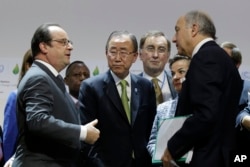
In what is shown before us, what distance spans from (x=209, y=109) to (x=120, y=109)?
88cm

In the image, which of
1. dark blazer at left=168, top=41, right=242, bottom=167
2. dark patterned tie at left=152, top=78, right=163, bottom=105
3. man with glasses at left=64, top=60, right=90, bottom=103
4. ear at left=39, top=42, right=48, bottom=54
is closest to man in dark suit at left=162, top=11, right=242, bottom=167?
dark blazer at left=168, top=41, right=242, bottom=167

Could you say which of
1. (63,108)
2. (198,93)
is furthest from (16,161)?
(198,93)

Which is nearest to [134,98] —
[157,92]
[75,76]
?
[157,92]

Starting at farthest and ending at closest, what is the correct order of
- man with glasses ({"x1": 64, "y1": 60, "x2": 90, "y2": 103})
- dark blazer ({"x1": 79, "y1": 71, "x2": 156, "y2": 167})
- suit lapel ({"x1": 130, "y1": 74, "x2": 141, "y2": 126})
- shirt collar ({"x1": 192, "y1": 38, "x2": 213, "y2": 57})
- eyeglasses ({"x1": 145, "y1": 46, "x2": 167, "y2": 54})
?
man with glasses ({"x1": 64, "y1": 60, "x2": 90, "y2": 103}) → eyeglasses ({"x1": 145, "y1": 46, "x2": 167, "y2": 54}) → suit lapel ({"x1": 130, "y1": 74, "x2": 141, "y2": 126}) → dark blazer ({"x1": 79, "y1": 71, "x2": 156, "y2": 167}) → shirt collar ({"x1": 192, "y1": 38, "x2": 213, "y2": 57})

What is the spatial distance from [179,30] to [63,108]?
2.42 feet

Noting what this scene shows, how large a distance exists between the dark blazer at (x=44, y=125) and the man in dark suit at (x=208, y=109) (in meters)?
0.51

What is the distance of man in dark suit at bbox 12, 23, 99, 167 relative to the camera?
2.53 metres

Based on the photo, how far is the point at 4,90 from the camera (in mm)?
4832

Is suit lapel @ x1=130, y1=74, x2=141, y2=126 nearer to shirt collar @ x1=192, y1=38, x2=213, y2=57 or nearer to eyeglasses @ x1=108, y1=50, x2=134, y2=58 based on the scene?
eyeglasses @ x1=108, y1=50, x2=134, y2=58

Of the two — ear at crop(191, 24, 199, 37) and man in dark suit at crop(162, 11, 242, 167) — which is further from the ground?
ear at crop(191, 24, 199, 37)

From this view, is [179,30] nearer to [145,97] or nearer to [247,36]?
[145,97]

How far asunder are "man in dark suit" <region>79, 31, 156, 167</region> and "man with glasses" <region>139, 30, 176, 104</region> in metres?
0.32

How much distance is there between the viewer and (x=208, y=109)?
2.44 m

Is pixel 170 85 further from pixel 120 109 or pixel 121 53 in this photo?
pixel 120 109
